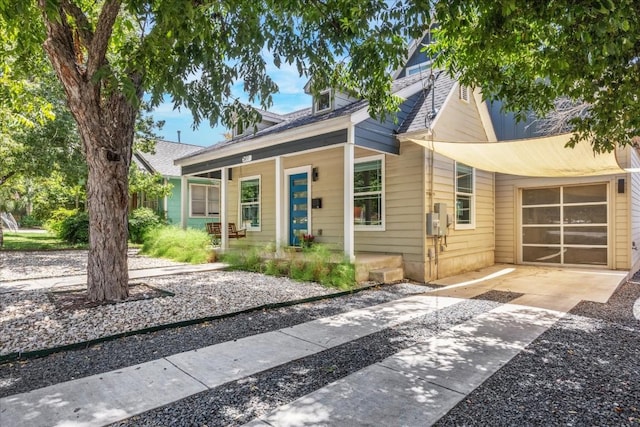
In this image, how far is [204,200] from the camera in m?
17.6

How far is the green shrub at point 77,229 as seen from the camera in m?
14.8

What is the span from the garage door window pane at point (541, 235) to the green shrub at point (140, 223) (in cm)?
1340

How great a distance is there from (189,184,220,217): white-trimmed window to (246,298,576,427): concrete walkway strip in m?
14.9

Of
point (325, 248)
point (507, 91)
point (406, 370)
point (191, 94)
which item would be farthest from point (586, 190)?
point (191, 94)

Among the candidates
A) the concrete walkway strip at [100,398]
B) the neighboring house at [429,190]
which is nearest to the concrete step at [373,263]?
the neighboring house at [429,190]

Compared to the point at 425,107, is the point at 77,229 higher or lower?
lower

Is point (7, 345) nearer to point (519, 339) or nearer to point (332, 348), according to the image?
point (332, 348)

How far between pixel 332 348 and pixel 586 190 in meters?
9.27

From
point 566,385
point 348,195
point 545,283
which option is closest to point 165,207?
point 348,195

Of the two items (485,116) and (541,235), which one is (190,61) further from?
(541,235)

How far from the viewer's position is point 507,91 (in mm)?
5309

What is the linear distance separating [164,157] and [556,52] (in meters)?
19.1

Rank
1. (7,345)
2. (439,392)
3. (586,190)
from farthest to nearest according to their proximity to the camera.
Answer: (586,190), (7,345), (439,392)

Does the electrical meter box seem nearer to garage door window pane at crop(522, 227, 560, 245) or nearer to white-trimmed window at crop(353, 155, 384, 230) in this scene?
white-trimmed window at crop(353, 155, 384, 230)
